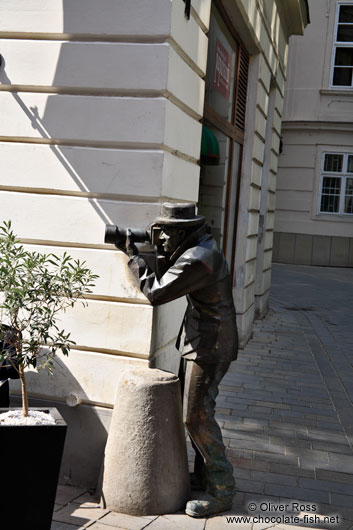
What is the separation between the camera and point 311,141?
22.0 m

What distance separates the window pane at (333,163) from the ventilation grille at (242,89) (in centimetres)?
1405

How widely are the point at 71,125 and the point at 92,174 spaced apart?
15.5 inches

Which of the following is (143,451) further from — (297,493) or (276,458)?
(276,458)

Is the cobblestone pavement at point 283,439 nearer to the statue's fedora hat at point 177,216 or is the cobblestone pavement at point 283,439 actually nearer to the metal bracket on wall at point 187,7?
the statue's fedora hat at point 177,216

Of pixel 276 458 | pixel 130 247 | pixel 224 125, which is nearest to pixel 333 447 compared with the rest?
pixel 276 458

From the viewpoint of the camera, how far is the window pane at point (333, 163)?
22219mm

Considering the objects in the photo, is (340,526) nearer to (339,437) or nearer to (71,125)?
(339,437)

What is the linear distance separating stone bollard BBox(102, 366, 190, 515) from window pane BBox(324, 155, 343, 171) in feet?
63.8

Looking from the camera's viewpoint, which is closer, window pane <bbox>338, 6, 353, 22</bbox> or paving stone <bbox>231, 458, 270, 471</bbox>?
paving stone <bbox>231, 458, 270, 471</bbox>

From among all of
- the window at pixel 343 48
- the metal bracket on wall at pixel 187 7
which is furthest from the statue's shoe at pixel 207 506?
the window at pixel 343 48

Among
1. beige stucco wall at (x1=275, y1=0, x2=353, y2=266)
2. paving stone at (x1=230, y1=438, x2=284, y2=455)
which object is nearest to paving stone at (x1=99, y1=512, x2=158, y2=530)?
paving stone at (x1=230, y1=438, x2=284, y2=455)

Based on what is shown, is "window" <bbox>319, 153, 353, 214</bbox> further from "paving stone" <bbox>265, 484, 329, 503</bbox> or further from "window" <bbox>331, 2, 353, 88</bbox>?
"paving stone" <bbox>265, 484, 329, 503</bbox>

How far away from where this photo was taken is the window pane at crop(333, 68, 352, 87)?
72.2 feet

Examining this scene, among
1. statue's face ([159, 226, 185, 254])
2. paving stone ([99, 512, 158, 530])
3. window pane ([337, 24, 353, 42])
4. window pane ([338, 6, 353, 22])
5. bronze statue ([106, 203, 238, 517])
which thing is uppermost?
window pane ([338, 6, 353, 22])
